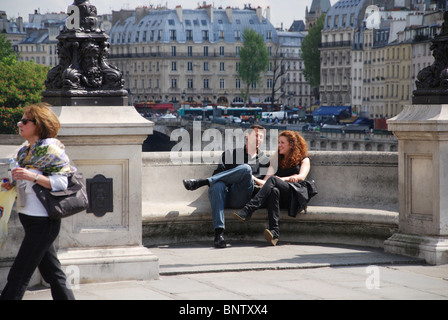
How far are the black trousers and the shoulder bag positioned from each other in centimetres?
332

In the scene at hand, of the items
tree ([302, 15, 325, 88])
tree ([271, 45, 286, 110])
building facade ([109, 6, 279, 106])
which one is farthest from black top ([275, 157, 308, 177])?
tree ([271, 45, 286, 110])

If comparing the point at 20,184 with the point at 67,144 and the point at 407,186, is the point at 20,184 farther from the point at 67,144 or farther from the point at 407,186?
the point at 407,186

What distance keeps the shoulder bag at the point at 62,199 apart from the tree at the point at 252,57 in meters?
145

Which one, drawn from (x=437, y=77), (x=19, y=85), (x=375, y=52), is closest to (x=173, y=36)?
(x=375, y=52)

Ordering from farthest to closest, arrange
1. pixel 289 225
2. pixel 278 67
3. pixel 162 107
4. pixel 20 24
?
pixel 20 24, pixel 278 67, pixel 162 107, pixel 289 225

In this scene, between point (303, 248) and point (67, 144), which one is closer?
point (67, 144)

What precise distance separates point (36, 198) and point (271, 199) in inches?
147

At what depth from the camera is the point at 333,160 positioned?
11336 mm

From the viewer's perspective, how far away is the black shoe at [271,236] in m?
10.5

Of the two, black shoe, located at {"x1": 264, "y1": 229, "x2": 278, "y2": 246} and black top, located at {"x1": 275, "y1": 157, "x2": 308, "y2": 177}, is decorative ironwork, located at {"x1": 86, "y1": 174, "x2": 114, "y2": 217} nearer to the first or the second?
black shoe, located at {"x1": 264, "y1": 229, "x2": 278, "y2": 246}

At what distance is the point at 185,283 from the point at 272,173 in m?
2.65

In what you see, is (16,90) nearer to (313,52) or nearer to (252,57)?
(313,52)

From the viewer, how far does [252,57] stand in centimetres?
15275
